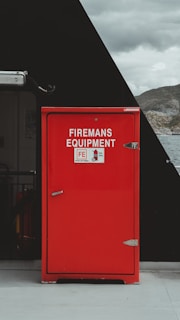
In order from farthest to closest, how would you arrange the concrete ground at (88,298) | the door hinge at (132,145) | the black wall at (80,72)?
the black wall at (80,72) < the door hinge at (132,145) < the concrete ground at (88,298)

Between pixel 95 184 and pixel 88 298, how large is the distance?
1.15 metres

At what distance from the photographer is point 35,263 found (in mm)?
6828

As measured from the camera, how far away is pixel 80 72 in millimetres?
6688

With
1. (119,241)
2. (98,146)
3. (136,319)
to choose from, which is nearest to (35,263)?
(119,241)

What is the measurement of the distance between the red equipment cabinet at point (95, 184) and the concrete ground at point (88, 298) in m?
0.32

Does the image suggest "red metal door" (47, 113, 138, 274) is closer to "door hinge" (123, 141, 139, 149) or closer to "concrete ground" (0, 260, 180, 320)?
"door hinge" (123, 141, 139, 149)

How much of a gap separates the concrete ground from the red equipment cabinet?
0.32m

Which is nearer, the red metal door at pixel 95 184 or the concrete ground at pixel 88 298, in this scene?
the concrete ground at pixel 88 298

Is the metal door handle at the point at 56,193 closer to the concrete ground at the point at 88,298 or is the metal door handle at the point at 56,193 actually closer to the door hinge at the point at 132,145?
the door hinge at the point at 132,145

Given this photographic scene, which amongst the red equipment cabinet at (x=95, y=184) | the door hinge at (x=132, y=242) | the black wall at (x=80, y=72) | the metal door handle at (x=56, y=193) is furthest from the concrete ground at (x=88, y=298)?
the metal door handle at (x=56, y=193)

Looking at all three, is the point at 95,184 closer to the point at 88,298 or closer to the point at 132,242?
the point at 132,242

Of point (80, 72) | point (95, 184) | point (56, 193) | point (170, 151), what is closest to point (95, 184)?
point (95, 184)

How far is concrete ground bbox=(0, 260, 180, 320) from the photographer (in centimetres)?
504

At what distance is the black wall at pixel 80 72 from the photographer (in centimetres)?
667
